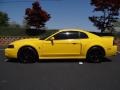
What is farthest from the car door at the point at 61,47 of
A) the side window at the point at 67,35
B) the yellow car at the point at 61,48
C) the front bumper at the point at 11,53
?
the front bumper at the point at 11,53

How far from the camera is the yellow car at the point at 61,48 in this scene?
46.6 ft

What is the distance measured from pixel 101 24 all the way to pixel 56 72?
3442 centimetres

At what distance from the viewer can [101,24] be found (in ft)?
149

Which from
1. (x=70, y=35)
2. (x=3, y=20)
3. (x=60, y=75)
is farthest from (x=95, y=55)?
(x=3, y=20)

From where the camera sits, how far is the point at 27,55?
14172 millimetres

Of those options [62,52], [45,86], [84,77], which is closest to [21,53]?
[62,52]

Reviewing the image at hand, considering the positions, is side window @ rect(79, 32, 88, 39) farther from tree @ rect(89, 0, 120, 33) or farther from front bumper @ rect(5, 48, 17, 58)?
tree @ rect(89, 0, 120, 33)

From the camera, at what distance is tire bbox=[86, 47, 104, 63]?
14320 millimetres

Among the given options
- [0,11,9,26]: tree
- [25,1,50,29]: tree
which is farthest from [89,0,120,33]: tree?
[0,11,9,26]: tree

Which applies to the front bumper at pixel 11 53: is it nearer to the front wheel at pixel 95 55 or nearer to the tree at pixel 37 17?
the front wheel at pixel 95 55

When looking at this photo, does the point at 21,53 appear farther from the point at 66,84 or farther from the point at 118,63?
the point at 66,84

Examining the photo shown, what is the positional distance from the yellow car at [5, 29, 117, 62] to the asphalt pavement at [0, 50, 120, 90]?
0.31m

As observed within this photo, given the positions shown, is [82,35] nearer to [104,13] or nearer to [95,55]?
[95,55]

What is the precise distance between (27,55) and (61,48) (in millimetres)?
1318
